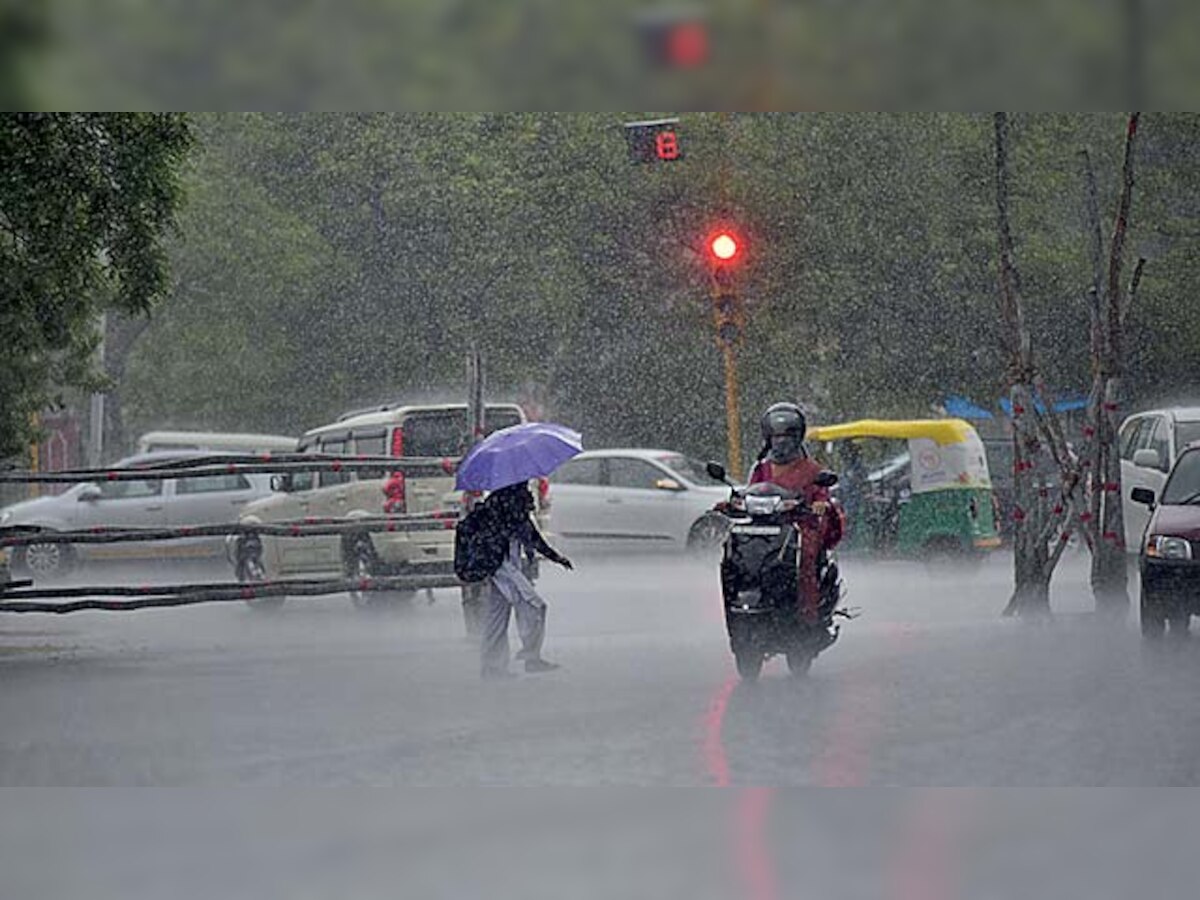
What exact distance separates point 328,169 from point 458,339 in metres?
0.98

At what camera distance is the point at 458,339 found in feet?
30.5

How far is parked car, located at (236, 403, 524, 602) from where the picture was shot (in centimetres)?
924

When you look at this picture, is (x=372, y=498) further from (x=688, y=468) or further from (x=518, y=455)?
(x=688, y=468)

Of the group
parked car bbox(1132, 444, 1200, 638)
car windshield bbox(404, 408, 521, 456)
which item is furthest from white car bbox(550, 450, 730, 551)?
parked car bbox(1132, 444, 1200, 638)

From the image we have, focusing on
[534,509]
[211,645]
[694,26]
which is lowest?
[211,645]

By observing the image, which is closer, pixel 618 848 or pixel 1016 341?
pixel 618 848

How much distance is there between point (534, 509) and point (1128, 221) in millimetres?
2993

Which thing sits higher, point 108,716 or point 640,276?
point 640,276

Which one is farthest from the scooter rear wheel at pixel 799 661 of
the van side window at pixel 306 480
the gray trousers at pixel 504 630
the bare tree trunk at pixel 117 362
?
the bare tree trunk at pixel 117 362

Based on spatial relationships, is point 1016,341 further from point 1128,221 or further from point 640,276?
point 640,276

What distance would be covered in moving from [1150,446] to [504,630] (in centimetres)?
301

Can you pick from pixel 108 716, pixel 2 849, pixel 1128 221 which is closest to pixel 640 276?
pixel 1128 221

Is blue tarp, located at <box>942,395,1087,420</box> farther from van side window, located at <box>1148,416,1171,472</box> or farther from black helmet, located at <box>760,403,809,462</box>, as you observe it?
black helmet, located at <box>760,403,809,462</box>

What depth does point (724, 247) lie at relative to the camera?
370 inches
